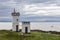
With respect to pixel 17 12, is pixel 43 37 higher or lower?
lower

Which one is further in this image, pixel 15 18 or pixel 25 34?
pixel 15 18

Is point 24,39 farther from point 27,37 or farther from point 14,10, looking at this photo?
point 14,10

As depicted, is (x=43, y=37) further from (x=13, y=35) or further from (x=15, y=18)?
(x=15, y=18)

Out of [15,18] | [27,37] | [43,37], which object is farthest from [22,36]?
[15,18]

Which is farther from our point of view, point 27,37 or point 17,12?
point 17,12

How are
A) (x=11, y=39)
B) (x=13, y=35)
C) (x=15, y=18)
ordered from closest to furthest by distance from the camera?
(x=11, y=39) → (x=13, y=35) → (x=15, y=18)

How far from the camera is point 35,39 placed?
6444 cm

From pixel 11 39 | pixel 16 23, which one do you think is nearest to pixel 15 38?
pixel 11 39

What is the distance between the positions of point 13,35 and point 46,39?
10.1 m

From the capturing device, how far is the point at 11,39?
209ft

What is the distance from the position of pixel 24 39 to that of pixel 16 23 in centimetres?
1334

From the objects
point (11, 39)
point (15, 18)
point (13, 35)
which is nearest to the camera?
point (11, 39)

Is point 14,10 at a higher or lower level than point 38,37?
higher

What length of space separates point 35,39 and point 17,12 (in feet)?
51.0
